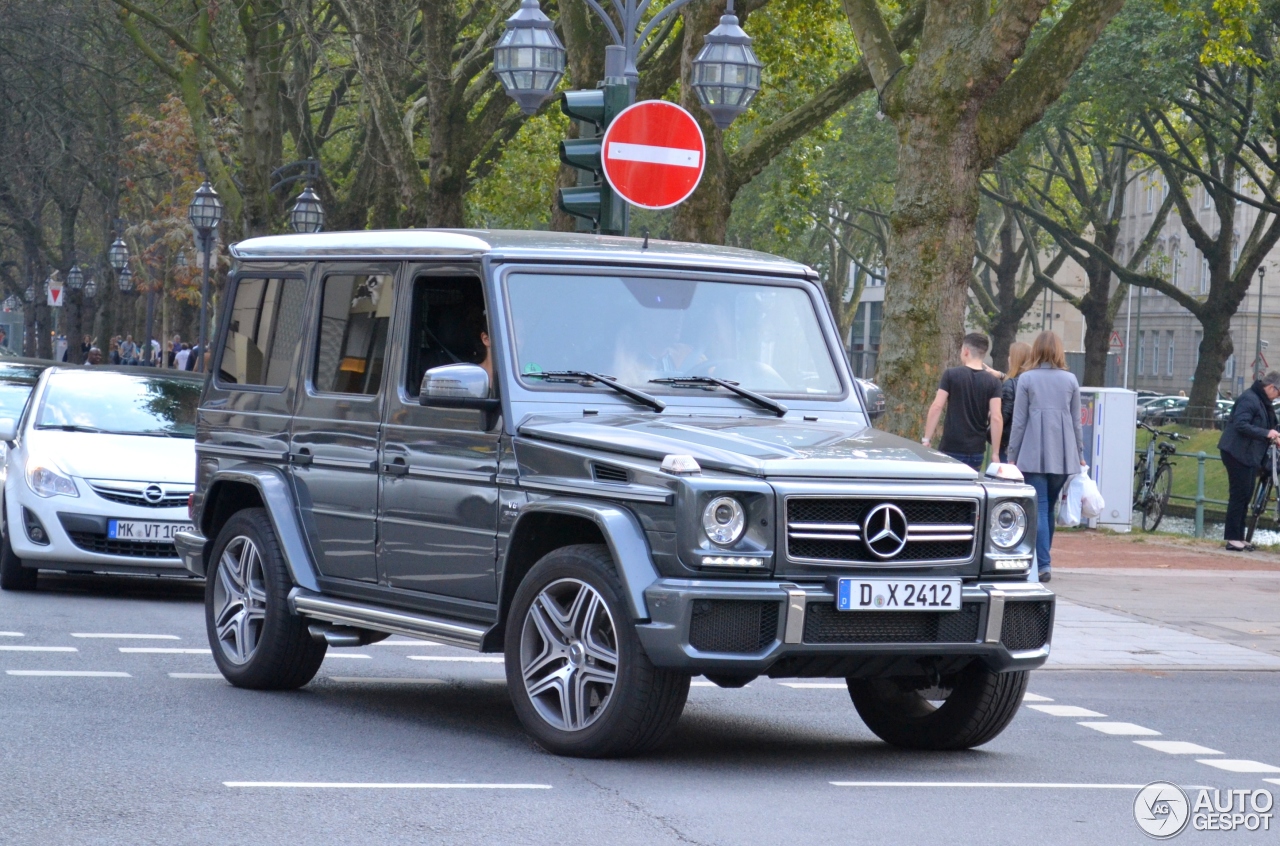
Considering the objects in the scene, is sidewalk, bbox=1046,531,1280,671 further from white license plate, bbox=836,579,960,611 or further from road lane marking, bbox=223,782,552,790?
road lane marking, bbox=223,782,552,790

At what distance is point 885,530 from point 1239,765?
207cm

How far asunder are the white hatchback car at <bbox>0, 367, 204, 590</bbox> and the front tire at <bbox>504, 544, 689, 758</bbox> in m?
6.26

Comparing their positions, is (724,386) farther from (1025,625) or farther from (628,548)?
(1025,625)

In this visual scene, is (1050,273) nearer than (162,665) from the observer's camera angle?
No

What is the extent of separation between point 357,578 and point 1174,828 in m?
3.68

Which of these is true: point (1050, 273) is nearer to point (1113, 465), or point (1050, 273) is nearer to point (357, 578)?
point (1113, 465)

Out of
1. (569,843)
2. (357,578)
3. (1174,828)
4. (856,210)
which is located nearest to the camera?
(569,843)

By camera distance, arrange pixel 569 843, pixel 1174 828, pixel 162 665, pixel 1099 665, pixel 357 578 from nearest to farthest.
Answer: pixel 569 843 < pixel 1174 828 < pixel 357 578 < pixel 162 665 < pixel 1099 665

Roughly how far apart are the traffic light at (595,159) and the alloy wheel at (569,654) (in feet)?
20.2

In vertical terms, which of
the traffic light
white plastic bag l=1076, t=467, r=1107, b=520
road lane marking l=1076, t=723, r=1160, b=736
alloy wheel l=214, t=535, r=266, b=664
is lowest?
road lane marking l=1076, t=723, r=1160, b=736

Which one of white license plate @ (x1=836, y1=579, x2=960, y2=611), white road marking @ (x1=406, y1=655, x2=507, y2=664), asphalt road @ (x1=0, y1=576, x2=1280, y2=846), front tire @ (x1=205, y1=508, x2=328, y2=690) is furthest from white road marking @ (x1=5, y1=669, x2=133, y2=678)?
white license plate @ (x1=836, y1=579, x2=960, y2=611)

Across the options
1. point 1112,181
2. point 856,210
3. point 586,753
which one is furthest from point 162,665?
point 856,210

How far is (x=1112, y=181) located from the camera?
169 feet

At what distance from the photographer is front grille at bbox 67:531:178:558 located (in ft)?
44.1
